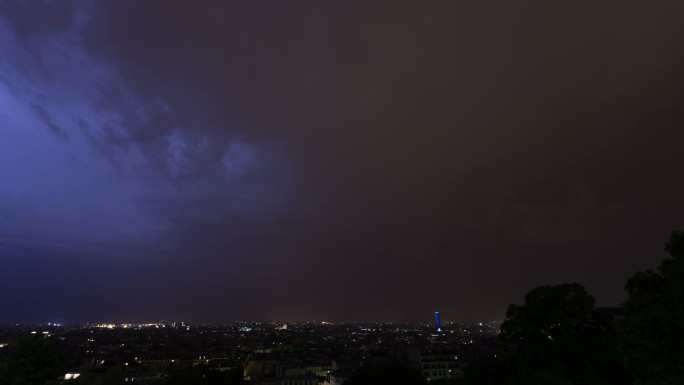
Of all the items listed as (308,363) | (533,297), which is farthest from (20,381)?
(308,363)

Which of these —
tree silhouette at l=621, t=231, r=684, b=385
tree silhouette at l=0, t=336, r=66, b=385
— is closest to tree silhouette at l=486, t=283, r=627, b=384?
tree silhouette at l=621, t=231, r=684, b=385

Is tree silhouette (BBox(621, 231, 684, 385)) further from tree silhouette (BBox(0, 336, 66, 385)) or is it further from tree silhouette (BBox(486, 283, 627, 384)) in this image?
tree silhouette (BBox(0, 336, 66, 385))

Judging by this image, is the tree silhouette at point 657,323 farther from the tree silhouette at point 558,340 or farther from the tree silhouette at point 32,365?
the tree silhouette at point 32,365

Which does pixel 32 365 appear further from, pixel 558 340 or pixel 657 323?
pixel 558 340

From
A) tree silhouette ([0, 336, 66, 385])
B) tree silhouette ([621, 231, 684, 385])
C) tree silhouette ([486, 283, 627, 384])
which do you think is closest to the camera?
tree silhouette ([621, 231, 684, 385])

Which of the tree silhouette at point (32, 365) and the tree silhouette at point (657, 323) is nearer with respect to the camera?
the tree silhouette at point (657, 323)

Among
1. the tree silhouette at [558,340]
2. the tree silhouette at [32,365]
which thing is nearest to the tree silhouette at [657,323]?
the tree silhouette at [558,340]

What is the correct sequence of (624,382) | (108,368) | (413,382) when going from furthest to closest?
1. (108,368)
2. (413,382)
3. (624,382)

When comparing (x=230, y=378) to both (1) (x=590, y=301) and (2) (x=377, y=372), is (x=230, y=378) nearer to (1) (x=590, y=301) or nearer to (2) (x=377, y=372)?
(2) (x=377, y=372)

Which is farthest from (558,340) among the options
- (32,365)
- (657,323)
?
(32,365)
